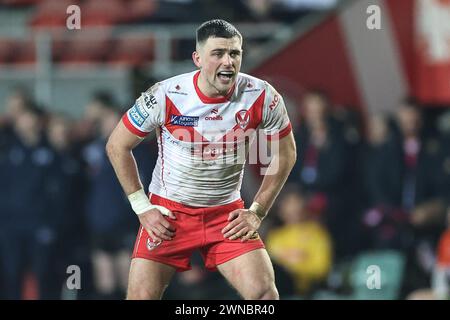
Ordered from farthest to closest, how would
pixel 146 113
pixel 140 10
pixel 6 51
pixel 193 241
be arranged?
pixel 6 51 → pixel 140 10 → pixel 193 241 → pixel 146 113

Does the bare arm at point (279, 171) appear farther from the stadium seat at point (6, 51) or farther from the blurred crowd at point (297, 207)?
the stadium seat at point (6, 51)

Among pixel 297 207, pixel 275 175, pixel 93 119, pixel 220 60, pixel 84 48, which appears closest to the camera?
pixel 220 60

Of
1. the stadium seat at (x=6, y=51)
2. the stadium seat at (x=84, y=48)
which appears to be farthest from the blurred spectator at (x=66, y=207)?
the stadium seat at (x=6, y=51)

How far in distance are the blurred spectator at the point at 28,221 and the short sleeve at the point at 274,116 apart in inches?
246

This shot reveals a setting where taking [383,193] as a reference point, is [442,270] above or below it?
below

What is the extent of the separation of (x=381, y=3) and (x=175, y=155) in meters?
6.74

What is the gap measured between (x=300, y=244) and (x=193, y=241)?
5059 millimetres

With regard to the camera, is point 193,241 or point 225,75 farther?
point 193,241

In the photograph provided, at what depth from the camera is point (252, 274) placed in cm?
727

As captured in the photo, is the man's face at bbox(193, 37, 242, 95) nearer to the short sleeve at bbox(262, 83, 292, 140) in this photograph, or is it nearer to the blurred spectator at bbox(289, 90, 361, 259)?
the short sleeve at bbox(262, 83, 292, 140)

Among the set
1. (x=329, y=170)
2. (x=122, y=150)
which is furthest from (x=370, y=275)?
(x=122, y=150)

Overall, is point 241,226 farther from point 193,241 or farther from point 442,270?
point 442,270

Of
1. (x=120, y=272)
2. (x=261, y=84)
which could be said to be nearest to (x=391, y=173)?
(x=120, y=272)

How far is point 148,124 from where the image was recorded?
7.28 meters
